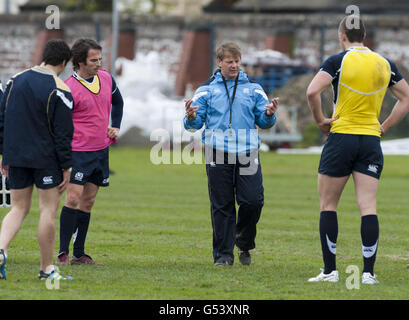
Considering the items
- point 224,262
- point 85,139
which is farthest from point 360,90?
point 85,139

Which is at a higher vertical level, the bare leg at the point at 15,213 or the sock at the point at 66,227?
the bare leg at the point at 15,213

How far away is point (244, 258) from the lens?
31.6 feet

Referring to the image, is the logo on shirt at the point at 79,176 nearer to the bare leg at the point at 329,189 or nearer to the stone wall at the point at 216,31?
the bare leg at the point at 329,189

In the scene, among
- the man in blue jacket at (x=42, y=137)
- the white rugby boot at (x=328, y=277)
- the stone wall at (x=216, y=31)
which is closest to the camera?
the man in blue jacket at (x=42, y=137)

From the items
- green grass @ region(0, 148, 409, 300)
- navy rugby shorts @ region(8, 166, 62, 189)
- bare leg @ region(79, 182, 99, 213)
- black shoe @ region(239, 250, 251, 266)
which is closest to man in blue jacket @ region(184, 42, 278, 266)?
black shoe @ region(239, 250, 251, 266)

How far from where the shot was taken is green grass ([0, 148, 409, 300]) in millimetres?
7766

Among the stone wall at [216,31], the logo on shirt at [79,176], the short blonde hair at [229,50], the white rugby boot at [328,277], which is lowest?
the white rugby boot at [328,277]

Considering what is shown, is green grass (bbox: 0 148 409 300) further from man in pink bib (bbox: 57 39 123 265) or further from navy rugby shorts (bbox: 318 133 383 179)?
navy rugby shorts (bbox: 318 133 383 179)

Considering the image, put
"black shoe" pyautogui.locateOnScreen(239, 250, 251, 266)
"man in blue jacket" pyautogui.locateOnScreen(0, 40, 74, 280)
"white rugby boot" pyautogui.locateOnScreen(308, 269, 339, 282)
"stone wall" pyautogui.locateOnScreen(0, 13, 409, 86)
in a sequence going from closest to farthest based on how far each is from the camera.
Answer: "man in blue jacket" pyautogui.locateOnScreen(0, 40, 74, 280)
"white rugby boot" pyautogui.locateOnScreen(308, 269, 339, 282)
"black shoe" pyautogui.locateOnScreen(239, 250, 251, 266)
"stone wall" pyautogui.locateOnScreen(0, 13, 409, 86)

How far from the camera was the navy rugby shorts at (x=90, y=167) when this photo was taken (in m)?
9.26

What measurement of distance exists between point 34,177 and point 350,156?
2.68 metres

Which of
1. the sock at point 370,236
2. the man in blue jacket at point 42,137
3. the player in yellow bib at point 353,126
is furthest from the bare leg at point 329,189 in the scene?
the man in blue jacket at point 42,137

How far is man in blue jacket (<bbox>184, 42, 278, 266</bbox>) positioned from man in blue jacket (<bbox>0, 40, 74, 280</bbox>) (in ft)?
5.78
